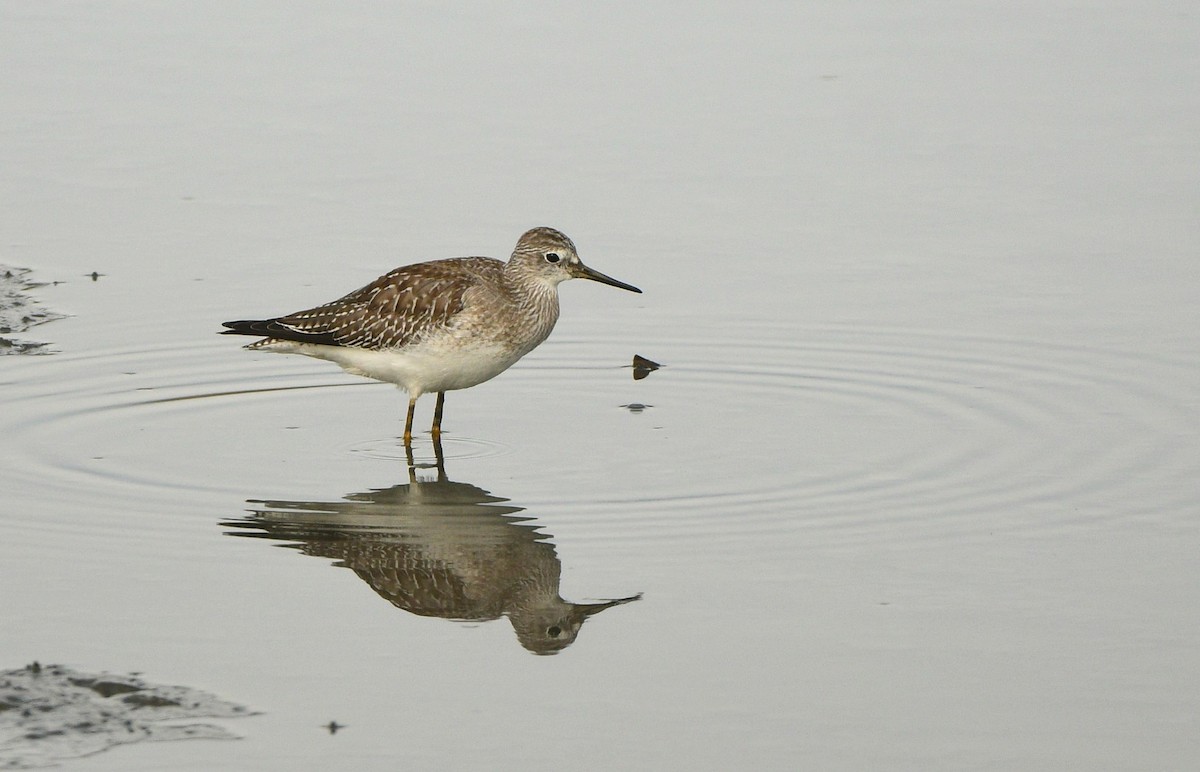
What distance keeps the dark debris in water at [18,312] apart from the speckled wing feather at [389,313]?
1576mm

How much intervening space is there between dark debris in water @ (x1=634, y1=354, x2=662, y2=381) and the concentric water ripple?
0.10 m

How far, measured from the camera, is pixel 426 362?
11961 millimetres

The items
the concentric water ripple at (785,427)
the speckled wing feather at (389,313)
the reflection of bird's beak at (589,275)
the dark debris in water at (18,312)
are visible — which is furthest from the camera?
the dark debris in water at (18,312)

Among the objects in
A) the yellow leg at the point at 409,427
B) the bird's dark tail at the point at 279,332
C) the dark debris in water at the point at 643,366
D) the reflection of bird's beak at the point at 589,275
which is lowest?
the yellow leg at the point at 409,427

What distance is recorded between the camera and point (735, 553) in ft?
29.9

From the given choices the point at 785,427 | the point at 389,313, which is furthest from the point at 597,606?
the point at 389,313

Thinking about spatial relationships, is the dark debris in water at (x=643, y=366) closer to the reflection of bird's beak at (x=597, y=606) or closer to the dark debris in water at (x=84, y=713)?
the reflection of bird's beak at (x=597, y=606)

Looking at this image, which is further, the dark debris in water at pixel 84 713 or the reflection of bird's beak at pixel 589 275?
the reflection of bird's beak at pixel 589 275

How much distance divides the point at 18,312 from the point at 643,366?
178 inches

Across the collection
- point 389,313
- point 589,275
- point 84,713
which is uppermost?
point 589,275

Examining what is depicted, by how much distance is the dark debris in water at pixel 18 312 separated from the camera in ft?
42.3

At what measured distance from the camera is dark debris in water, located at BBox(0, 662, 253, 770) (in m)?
6.77

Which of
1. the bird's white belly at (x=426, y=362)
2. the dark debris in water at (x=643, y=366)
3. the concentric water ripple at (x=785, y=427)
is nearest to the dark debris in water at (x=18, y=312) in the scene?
the concentric water ripple at (x=785, y=427)

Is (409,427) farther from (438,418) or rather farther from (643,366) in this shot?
(643,366)
